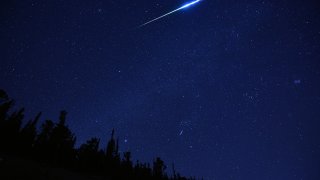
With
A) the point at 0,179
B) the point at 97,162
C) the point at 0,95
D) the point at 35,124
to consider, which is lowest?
the point at 0,179

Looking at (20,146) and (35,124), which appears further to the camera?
(35,124)

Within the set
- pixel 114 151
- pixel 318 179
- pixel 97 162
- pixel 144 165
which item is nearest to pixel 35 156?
pixel 97 162

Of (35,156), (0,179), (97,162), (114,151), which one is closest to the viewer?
(0,179)

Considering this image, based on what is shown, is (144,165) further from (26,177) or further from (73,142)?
(26,177)

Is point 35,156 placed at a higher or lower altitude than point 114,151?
lower

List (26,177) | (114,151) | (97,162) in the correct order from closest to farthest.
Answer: (26,177) < (97,162) < (114,151)

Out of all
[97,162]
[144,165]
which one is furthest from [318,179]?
[97,162]
